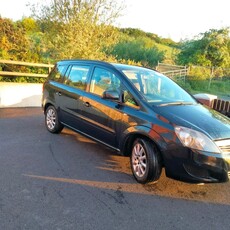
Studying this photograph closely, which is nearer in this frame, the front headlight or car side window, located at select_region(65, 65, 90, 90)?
the front headlight

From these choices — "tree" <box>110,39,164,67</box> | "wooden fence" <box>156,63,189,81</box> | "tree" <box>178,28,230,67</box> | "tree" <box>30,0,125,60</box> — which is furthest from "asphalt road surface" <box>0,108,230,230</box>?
"tree" <box>178,28,230,67</box>

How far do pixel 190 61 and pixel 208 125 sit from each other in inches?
1032

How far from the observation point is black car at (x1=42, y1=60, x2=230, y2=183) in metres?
3.52

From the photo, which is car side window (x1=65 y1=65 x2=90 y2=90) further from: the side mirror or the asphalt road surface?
the asphalt road surface

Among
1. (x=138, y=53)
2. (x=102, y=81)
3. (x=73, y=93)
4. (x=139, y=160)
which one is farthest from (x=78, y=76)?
(x=138, y=53)

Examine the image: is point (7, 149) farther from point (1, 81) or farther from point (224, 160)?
point (1, 81)

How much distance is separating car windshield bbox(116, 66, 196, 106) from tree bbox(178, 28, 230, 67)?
24.7 meters

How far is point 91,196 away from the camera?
3543mm

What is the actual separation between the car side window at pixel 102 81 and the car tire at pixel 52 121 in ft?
4.88

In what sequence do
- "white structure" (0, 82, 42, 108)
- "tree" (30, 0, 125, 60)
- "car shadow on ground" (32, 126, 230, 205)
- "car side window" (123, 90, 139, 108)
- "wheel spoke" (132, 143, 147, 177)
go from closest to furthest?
"car shadow on ground" (32, 126, 230, 205) → "wheel spoke" (132, 143, 147, 177) → "car side window" (123, 90, 139, 108) → "white structure" (0, 82, 42, 108) → "tree" (30, 0, 125, 60)

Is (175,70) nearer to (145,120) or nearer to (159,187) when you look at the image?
(145,120)

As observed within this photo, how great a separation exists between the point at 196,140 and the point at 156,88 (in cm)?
146

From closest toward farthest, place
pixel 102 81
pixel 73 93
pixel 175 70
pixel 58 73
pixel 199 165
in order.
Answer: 1. pixel 199 165
2. pixel 102 81
3. pixel 73 93
4. pixel 58 73
5. pixel 175 70

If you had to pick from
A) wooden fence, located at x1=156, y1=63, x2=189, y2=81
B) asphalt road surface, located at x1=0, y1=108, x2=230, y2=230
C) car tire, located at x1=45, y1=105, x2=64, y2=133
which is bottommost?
asphalt road surface, located at x1=0, y1=108, x2=230, y2=230
